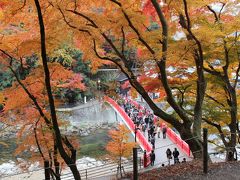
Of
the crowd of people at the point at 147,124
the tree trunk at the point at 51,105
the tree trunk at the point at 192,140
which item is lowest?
the crowd of people at the point at 147,124

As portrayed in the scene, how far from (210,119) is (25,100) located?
838 centimetres

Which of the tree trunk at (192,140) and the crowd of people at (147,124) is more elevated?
the tree trunk at (192,140)

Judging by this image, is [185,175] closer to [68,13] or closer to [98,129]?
[68,13]

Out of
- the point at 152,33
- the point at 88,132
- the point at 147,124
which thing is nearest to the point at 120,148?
the point at 147,124

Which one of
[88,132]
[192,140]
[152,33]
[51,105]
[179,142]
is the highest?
[152,33]

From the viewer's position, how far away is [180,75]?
13.7 m

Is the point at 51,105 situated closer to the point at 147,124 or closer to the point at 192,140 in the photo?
the point at 192,140

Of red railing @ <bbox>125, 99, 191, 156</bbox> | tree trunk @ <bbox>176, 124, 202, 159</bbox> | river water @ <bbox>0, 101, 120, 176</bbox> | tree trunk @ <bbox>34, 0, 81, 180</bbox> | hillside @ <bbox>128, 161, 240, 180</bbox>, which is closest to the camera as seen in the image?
tree trunk @ <bbox>34, 0, 81, 180</bbox>

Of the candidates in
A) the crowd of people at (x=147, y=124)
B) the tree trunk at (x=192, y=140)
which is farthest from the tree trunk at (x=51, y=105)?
the crowd of people at (x=147, y=124)

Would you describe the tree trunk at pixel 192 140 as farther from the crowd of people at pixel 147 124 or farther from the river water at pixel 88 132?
the river water at pixel 88 132

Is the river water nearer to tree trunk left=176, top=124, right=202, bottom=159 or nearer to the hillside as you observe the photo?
tree trunk left=176, top=124, right=202, bottom=159

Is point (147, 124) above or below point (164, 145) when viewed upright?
above

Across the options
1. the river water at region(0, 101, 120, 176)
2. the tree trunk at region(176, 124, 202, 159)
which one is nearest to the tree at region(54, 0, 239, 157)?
the tree trunk at region(176, 124, 202, 159)

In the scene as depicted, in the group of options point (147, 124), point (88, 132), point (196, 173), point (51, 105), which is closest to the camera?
point (51, 105)
